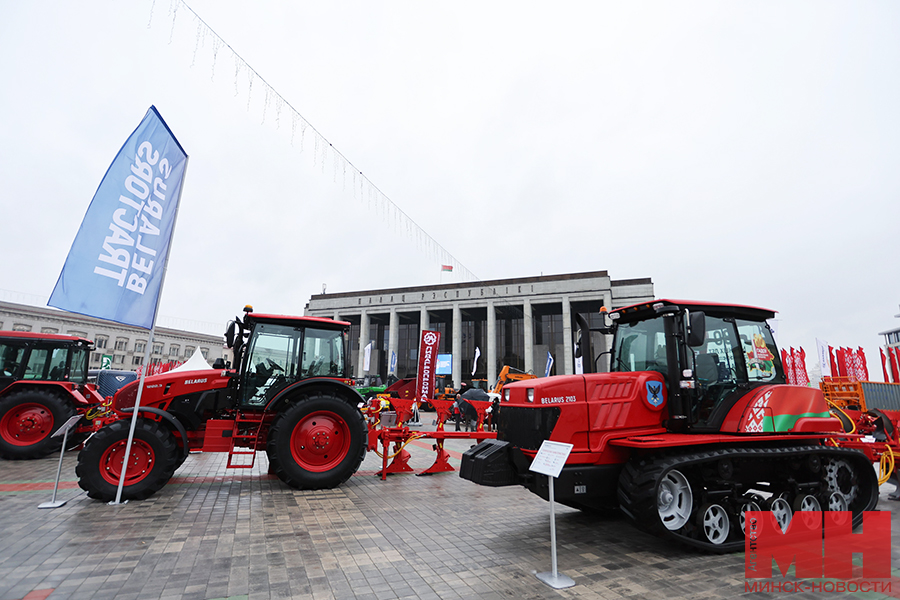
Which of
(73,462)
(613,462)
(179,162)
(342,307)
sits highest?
(342,307)

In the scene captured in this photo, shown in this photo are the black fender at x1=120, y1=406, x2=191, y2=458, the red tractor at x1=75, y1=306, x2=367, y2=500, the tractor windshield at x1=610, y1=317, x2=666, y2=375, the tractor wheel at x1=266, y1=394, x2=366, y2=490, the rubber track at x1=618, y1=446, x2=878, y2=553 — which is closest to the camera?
the rubber track at x1=618, y1=446, x2=878, y2=553

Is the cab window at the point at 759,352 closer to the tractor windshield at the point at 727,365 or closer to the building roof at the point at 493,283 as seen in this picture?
the tractor windshield at the point at 727,365

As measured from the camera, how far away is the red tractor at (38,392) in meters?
8.60

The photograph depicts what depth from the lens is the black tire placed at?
5422 millimetres

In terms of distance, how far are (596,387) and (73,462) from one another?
34.3 ft

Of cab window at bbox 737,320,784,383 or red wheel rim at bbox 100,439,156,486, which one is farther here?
red wheel rim at bbox 100,439,156,486

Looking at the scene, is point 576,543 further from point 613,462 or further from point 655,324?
point 655,324

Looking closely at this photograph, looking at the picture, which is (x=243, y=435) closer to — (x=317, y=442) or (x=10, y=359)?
(x=317, y=442)

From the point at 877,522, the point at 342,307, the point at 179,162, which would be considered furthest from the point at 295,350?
the point at 342,307

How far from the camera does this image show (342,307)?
156 ft

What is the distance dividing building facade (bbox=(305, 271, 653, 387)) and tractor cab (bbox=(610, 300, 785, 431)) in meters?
30.7

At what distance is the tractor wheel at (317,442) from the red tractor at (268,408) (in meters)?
0.01

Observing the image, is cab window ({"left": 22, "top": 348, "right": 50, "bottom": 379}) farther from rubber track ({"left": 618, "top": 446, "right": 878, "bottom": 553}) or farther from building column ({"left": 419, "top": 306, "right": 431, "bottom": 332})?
building column ({"left": 419, "top": 306, "right": 431, "bottom": 332})

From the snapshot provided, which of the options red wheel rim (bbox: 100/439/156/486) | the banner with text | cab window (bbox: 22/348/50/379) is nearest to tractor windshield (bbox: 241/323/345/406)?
red wheel rim (bbox: 100/439/156/486)
